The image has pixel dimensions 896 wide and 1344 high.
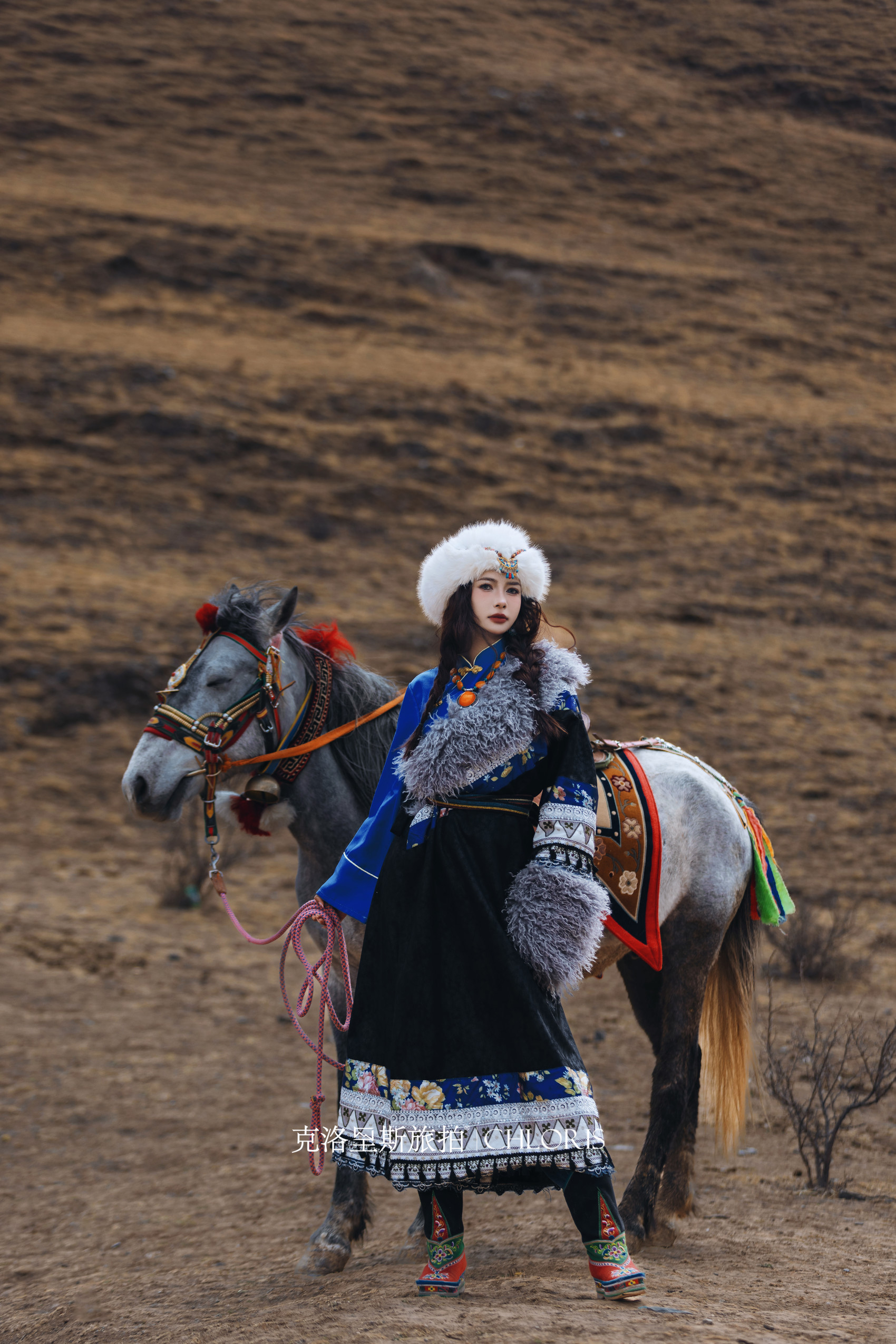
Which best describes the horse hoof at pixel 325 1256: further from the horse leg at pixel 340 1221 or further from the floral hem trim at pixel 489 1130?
the floral hem trim at pixel 489 1130

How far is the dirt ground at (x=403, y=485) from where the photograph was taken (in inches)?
178

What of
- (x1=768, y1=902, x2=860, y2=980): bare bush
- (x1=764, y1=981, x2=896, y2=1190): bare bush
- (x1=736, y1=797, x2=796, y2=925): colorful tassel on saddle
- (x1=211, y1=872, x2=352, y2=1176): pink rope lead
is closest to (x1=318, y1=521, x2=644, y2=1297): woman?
(x1=211, y1=872, x2=352, y2=1176): pink rope lead

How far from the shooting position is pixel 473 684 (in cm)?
320

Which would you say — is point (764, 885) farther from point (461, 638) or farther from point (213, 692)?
point (213, 692)

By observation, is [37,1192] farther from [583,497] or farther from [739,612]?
[583,497]

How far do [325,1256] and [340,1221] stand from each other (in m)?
0.12

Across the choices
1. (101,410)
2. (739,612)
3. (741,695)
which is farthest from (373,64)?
(741,695)

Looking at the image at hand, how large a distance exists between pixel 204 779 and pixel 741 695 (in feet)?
34.1

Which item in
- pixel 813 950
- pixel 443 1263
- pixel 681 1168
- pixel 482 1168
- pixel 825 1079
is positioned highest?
pixel 482 1168

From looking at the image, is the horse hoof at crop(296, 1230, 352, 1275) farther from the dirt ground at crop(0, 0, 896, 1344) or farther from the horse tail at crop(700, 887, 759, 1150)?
the horse tail at crop(700, 887, 759, 1150)

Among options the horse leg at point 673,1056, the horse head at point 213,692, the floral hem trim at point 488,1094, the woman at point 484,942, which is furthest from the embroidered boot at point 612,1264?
the horse head at point 213,692

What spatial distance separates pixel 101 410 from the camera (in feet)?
57.2

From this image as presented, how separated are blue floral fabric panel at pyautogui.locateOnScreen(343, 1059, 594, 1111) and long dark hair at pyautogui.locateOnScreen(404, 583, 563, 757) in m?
0.86

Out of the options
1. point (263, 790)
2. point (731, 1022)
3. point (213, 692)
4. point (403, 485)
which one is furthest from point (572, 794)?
point (403, 485)
